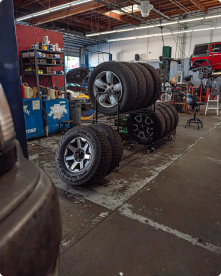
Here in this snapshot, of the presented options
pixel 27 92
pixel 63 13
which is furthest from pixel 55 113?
pixel 63 13

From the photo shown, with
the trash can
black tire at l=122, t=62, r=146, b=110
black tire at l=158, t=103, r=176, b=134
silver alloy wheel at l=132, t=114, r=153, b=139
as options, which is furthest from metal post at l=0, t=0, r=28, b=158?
the trash can

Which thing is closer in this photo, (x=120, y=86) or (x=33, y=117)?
(x=120, y=86)

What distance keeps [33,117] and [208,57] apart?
958cm

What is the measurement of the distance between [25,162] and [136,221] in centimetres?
166

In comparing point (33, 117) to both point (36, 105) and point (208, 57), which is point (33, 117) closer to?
point (36, 105)

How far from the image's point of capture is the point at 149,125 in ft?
13.8

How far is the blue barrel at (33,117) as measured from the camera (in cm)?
518

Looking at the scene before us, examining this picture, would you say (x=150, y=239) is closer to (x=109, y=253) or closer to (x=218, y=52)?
(x=109, y=253)

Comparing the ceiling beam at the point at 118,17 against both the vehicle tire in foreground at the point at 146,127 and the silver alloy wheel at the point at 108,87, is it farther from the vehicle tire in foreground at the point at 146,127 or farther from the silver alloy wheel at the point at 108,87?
the silver alloy wheel at the point at 108,87

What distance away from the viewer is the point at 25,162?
0.70 meters

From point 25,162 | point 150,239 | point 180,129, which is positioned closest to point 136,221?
point 150,239

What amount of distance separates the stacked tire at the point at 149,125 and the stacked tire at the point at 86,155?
63.6 inches

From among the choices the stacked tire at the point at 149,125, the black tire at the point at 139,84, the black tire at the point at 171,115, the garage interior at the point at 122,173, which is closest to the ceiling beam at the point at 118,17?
the garage interior at the point at 122,173

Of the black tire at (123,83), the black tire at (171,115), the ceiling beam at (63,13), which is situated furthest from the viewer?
the ceiling beam at (63,13)
